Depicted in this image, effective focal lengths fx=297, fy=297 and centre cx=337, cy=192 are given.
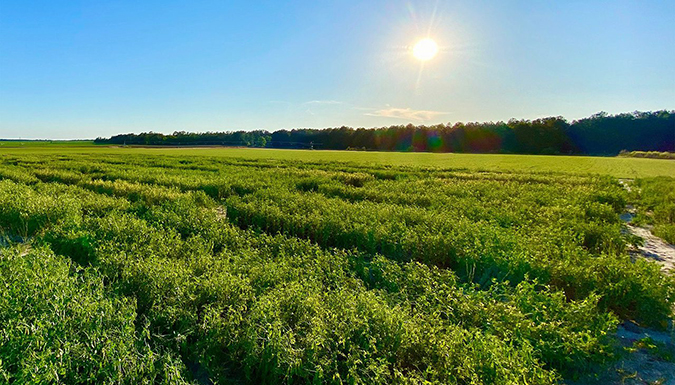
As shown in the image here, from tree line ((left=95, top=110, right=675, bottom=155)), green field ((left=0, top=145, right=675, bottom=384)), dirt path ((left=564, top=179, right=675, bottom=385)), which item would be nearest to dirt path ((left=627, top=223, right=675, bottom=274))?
green field ((left=0, top=145, right=675, bottom=384))

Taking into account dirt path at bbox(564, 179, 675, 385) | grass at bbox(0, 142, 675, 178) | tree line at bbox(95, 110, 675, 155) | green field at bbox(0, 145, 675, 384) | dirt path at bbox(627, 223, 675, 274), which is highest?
tree line at bbox(95, 110, 675, 155)

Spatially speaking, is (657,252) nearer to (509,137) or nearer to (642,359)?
(642,359)

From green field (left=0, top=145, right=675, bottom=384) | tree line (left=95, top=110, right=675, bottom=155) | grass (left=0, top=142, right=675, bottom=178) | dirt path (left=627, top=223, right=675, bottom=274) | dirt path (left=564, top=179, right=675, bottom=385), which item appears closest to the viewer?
green field (left=0, top=145, right=675, bottom=384)


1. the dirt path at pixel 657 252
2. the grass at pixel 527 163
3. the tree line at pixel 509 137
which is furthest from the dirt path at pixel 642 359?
the tree line at pixel 509 137

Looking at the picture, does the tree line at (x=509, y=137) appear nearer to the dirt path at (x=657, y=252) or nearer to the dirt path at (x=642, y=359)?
the dirt path at (x=657, y=252)

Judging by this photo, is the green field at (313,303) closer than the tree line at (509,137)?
Yes

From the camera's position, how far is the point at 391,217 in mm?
8109

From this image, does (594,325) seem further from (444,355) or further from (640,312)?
(444,355)

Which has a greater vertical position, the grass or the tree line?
the tree line

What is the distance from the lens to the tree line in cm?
7631

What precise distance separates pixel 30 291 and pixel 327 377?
3240 millimetres

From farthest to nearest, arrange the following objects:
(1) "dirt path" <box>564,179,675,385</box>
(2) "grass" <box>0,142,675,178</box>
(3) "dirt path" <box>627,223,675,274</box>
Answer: (2) "grass" <box>0,142,675,178</box> → (3) "dirt path" <box>627,223,675,274</box> → (1) "dirt path" <box>564,179,675,385</box>

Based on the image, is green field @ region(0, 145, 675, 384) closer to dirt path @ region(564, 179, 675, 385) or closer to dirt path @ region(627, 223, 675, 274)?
dirt path @ region(564, 179, 675, 385)

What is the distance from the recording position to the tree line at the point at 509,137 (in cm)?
7631
